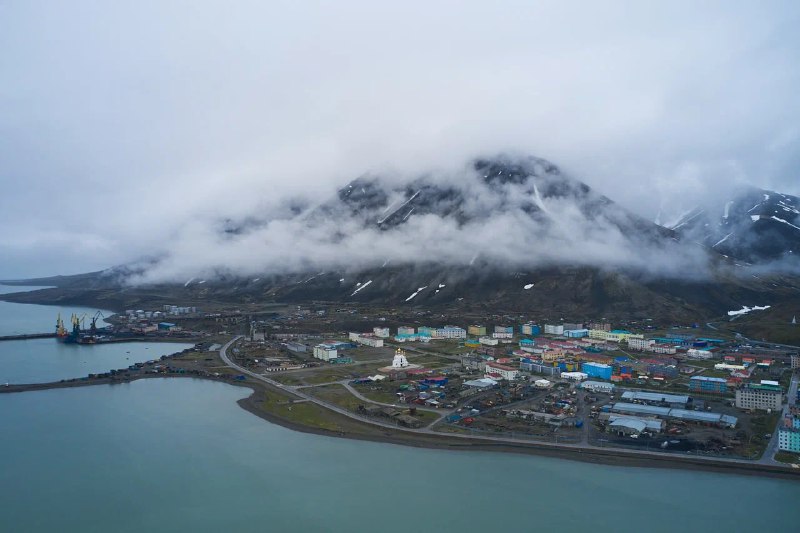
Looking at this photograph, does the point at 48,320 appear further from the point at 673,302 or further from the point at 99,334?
the point at 673,302

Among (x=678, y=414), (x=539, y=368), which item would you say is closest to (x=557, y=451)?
(x=678, y=414)

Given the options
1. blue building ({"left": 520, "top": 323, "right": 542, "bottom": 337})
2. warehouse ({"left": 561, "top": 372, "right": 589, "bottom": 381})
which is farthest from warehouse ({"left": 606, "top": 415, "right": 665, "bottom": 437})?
blue building ({"left": 520, "top": 323, "right": 542, "bottom": 337})

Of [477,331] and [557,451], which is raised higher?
[477,331]

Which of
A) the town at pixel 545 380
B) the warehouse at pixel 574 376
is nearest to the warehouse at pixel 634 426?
the town at pixel 545 380

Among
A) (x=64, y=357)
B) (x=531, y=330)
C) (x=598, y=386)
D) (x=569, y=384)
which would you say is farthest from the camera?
(x=531, y=330)

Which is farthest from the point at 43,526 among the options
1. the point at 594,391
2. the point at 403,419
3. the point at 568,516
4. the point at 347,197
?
the point at 347,197

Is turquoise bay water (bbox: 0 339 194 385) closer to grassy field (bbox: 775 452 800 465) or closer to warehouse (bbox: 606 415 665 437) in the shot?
warehouse (bbox: 606 415 665 437)

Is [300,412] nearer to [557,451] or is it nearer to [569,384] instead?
[557,451]
